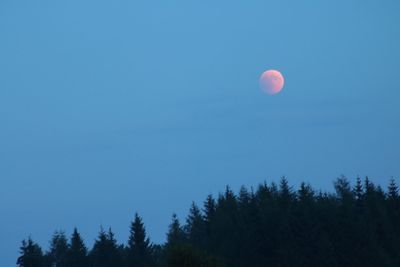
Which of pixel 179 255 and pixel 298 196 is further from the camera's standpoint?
pixel 298 196

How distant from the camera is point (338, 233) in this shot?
63.8 meters

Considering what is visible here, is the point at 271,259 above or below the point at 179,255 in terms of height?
above

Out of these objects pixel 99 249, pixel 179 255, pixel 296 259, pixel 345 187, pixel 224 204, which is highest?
pixel 345 187

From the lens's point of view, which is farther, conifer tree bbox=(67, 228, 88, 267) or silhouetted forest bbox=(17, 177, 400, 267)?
conifer tree bbox=(67, 228, 88, 267)

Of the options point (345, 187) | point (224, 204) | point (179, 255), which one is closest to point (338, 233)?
point (224, 204)

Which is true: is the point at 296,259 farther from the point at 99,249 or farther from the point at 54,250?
the point at 54,250

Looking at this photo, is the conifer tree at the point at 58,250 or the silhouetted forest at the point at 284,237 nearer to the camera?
the silhouetted forest at the point at 284,237

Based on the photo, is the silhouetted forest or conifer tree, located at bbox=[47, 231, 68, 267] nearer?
the silhouetted forest

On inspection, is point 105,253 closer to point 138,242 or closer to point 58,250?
point 138,242

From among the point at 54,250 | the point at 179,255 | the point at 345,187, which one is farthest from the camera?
the point at 345,187

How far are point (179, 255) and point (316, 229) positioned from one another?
1227 inches

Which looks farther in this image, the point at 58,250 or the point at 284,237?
the point at 58,250

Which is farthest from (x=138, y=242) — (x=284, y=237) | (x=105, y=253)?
(x=284, y=237)

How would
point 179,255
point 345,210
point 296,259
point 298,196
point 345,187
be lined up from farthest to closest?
point 345,187, point 298,196, point 345,210, point 296,259, point 179,255
